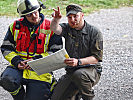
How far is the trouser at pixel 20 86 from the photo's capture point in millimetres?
3428

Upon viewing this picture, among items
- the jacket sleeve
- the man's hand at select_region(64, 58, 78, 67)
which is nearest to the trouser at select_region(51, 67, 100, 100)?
the man's hand at select_region(64, 58, 78, 67)

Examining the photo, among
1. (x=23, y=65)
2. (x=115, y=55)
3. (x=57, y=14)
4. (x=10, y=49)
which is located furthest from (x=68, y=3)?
(x=57, y=14)

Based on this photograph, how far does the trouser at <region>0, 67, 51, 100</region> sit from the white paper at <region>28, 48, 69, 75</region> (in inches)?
8.0

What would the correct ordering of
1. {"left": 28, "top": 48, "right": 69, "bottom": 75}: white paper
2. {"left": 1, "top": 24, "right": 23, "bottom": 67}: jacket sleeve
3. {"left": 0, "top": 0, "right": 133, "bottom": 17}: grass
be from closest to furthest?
1. {"left": 28, "top": 48, "right": 69, "bottom": 75}: white paper
2. {"left": 1, "top": 24, "right": 23, "bottom": 67}: jacket sleeve
3. {"left": 0, "top": 0, "right": 133, "bottom": 17}: grass

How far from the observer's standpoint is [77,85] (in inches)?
130

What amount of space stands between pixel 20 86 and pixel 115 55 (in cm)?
275

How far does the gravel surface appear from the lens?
169 inches

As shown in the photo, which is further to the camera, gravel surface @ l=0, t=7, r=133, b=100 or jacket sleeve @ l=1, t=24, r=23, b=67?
gravel surface @ l=0, t=7, r=133, b=100

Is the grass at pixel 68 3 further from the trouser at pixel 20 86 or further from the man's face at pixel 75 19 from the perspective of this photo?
the man's face at pixel 75 19

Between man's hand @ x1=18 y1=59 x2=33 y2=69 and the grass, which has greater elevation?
the grass

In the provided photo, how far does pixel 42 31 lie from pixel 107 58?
2.43 m

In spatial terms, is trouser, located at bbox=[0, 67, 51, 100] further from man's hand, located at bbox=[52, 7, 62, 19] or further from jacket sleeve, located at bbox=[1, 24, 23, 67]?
man's hand, located at bbox=[52, 7, 62, 19]

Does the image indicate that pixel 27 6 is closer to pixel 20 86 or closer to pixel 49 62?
Result: pixel 49 62

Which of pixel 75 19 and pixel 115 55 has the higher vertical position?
pixel 75 19
